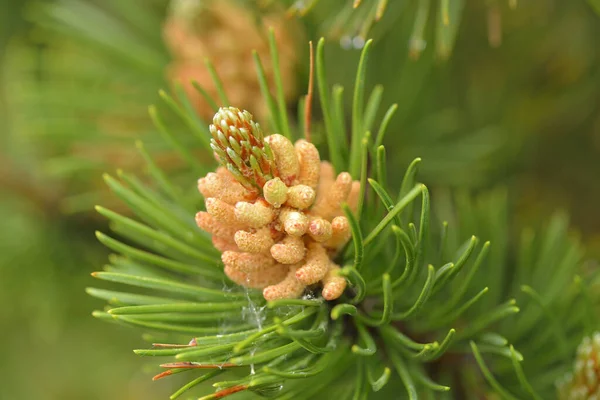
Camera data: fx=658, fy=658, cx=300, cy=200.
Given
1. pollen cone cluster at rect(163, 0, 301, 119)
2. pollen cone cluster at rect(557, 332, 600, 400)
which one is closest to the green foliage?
pollen cone cluster at rect(557, 332, 600, 400)

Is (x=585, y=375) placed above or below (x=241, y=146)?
below

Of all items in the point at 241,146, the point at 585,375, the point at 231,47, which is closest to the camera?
the point at 241,146

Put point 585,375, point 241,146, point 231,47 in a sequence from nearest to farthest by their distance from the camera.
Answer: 1. point 241,146
2. point 585,375
3. point 231,47

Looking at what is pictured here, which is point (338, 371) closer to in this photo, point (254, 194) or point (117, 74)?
point (254, 194)

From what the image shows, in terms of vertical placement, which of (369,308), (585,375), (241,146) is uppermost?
(241,146)

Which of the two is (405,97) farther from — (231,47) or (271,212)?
(271,212)

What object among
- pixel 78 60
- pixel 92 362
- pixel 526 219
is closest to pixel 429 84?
pixel 526 219

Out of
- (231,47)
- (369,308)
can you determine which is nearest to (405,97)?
(231,47)
